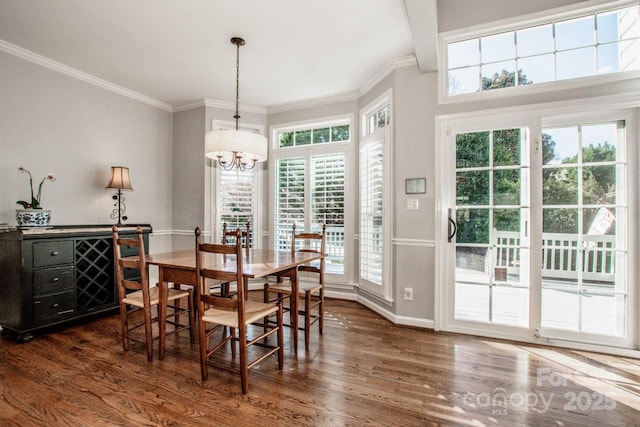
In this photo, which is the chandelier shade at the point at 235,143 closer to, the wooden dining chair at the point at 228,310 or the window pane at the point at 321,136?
the wooden dining chair at the point at 228,310

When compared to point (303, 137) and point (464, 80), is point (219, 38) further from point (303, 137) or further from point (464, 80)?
point (464, 80)

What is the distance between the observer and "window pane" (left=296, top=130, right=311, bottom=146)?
4.52m

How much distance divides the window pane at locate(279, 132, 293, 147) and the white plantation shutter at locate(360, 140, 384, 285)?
4.13ft

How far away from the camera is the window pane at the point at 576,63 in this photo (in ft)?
8.59

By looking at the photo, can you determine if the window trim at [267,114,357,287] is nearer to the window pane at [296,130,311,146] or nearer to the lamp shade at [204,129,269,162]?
the window pane at [296,130,311,146]

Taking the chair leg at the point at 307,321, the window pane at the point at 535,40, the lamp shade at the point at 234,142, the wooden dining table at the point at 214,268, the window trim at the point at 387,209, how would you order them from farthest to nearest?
the window trim at the point at 387,209 → the window pane at the point at 535,40 → the chair leg at the point at 307,321 → the lamp shade at the point at 234,142 → the wooden dining table at the point at 214,268

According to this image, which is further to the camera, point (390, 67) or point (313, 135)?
point (313, 135)

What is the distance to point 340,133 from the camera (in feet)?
14.1

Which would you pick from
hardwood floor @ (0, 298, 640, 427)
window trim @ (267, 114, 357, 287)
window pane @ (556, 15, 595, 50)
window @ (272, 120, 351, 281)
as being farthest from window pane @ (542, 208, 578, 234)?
window @ (272, 120, 351, 281)

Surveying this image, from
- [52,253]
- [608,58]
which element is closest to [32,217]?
[52,253]

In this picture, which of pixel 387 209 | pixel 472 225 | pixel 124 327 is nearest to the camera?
pixel 124 327

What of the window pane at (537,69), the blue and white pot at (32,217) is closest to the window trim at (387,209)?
the window pane at (537,69)

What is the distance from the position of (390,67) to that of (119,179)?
352 centimetres

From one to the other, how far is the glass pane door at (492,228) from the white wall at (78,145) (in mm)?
4217
